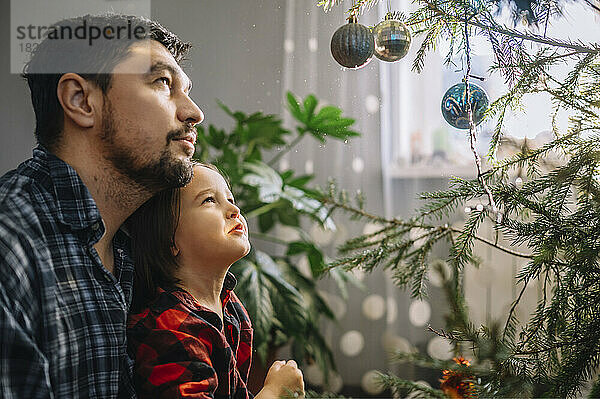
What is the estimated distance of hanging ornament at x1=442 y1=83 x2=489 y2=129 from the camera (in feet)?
2.03

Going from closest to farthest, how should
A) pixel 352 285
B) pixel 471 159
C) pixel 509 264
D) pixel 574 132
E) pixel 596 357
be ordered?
pixel 596 357 < pixel 574 132 < pixel 471 159 < pixel 509 264 < pixel 352 285

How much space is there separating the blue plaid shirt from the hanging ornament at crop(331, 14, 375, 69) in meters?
0.30

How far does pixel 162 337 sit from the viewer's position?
0.60 m

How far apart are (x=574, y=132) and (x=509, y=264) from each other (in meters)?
0.31

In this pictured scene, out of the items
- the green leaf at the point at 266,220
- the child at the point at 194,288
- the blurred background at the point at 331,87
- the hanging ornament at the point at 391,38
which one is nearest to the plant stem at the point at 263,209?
the green leaf at the point at 266,220

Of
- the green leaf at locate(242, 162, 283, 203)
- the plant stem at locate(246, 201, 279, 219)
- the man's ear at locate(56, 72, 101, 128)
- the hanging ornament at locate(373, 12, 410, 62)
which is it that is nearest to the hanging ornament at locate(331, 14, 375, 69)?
the hanging ornament at locate(373, 12, 410, 62)

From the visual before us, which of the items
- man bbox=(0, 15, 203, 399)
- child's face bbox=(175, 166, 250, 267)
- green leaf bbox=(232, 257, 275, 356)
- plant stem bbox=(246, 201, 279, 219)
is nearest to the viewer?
man bbox=(0, 15, 203, 399)

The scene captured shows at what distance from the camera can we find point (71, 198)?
59 cm

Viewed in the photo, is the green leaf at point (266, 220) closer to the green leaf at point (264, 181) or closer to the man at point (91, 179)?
the green leaf at point (264, 181)

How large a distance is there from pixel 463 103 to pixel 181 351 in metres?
0.39

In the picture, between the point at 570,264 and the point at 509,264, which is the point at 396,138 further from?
the point at 570,264

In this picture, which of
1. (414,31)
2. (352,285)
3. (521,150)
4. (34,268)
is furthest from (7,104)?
(352,285)

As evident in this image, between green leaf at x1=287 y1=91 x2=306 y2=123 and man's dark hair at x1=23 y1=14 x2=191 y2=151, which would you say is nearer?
man's dark hair at x1=23 y1=14 x2=191 y2=151

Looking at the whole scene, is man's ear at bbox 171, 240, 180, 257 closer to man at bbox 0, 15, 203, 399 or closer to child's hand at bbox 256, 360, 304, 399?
man at bbox 0, 15, 203, 399
